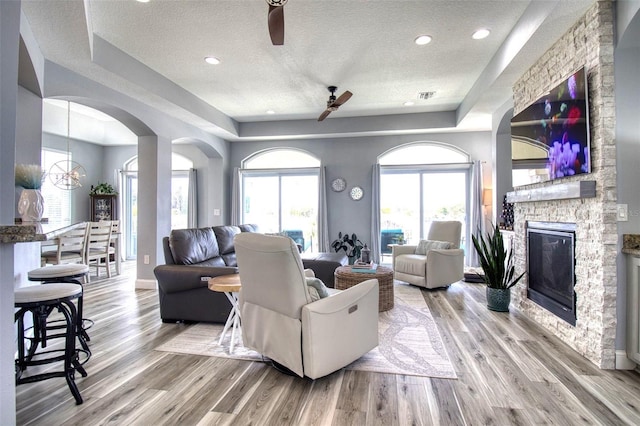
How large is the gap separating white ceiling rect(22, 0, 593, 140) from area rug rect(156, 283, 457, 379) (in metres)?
2.84

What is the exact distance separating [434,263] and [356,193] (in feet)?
8.43

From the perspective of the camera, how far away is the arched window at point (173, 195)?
26.0 feet

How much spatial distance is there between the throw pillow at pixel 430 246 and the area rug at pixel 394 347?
1.61m

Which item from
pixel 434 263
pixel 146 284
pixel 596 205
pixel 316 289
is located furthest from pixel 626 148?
pixel 146 284

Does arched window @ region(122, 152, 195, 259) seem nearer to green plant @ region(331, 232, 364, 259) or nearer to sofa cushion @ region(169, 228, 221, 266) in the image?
green plant @ region(331, 232, 364, 259)

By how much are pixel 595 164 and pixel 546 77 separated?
1192mm

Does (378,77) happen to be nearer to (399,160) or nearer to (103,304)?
(399,160)

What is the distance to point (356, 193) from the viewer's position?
22.4 feet

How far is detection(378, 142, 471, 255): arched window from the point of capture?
21.7 ft

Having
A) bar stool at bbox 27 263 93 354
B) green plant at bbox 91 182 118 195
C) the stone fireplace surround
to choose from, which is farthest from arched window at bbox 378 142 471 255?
green plant at bbox 91 182 118 195

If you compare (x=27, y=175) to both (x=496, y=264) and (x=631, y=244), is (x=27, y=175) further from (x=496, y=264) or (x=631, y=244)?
(x=496, y=264)

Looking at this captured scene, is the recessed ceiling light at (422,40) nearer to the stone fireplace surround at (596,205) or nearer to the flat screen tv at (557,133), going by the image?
the stone fireplace surround at (596,205)

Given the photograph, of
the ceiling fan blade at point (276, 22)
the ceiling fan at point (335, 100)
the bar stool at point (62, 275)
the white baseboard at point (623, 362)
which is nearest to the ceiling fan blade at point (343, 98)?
the ceiling fan at point (335, 100)

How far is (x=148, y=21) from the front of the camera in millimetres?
3062
